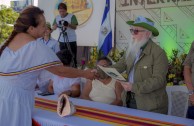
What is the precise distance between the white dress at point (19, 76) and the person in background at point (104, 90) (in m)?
1.31

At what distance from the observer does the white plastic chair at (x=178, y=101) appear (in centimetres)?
336

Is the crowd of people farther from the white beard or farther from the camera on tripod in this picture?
the camera on tripod

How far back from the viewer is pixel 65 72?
2387mm

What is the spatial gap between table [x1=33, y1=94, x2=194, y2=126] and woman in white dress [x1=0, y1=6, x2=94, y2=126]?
0.20 metres

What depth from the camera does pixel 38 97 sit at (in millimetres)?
3184

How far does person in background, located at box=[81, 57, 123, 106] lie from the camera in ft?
11.6

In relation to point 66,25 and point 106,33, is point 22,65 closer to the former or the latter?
point 66,25

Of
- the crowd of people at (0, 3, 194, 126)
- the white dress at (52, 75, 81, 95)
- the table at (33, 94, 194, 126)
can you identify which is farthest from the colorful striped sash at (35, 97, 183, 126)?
the white dress at (52, 75, 81, 95)

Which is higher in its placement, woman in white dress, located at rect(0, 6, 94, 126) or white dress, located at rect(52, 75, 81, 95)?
woman in white dress, located at rect(0, 6, 94, 126)

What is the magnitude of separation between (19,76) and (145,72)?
1.15 metres

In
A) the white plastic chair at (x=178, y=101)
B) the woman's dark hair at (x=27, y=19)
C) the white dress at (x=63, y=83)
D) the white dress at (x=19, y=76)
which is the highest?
the woman's dark hair at (x=27, y=19)

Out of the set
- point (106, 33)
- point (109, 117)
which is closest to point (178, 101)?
point (109, 117)

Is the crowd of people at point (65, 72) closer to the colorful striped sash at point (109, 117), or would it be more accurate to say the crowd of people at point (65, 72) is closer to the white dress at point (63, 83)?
the white dress at point (63, 83)

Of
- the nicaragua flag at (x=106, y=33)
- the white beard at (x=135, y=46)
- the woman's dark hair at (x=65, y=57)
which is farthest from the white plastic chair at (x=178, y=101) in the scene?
the nicaragua flag at (x=106, y=33)
